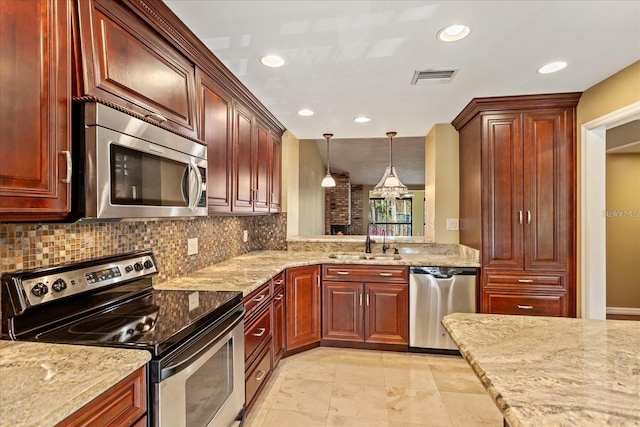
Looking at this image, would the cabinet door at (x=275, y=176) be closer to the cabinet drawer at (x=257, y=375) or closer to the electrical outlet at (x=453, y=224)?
the cabinet drawer at (x=257, y=375)

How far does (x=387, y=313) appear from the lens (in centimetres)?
310

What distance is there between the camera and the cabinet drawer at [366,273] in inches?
121

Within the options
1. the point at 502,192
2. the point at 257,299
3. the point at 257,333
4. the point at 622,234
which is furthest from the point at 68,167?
the point at 622,234

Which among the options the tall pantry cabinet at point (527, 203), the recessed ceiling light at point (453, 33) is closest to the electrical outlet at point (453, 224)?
the tall pantry cabinet at point (527, 203)

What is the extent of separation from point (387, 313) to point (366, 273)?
0.43 meters

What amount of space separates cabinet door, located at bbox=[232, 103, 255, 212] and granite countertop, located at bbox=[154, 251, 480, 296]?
0.49 m

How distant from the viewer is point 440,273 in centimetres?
299

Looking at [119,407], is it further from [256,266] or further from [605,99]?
[605,99]

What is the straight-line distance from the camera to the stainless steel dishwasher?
2.94 metres

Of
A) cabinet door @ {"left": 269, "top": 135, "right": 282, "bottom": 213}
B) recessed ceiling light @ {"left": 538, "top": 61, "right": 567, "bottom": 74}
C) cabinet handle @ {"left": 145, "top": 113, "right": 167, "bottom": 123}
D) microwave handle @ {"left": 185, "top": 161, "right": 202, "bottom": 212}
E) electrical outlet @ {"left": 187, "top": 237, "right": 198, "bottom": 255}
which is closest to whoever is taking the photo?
cabinet handle @ {"left": 145, "top": 113, "right": 167, "bottom": 123}

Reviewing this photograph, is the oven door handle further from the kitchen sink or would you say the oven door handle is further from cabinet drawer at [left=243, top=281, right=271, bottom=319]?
the kitchen sink

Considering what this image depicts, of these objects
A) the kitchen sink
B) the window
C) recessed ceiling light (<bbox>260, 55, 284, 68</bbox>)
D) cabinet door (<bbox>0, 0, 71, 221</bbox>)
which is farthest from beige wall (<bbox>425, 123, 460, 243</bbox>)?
the window

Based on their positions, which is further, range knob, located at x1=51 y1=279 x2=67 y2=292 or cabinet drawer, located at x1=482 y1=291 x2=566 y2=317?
cabinet drawer, located at x1=482 y1=291 x2=566 y2=317

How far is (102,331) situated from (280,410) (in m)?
1.40
